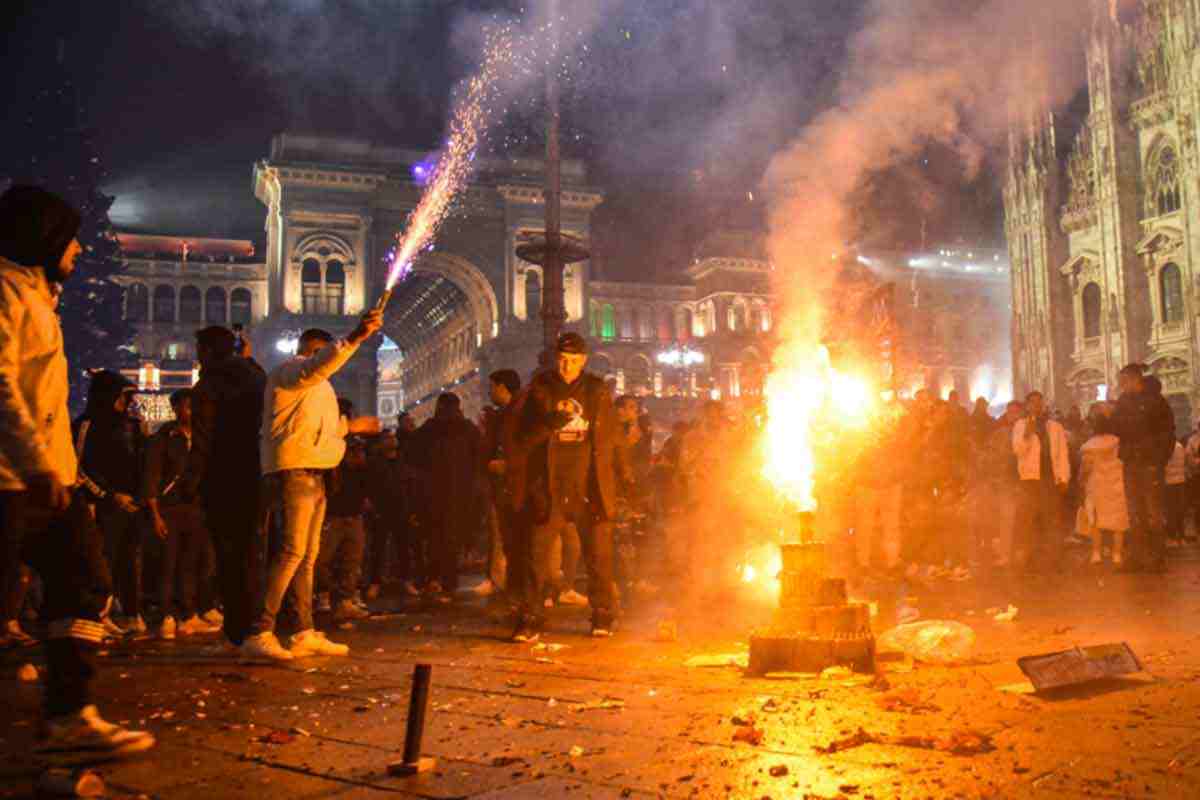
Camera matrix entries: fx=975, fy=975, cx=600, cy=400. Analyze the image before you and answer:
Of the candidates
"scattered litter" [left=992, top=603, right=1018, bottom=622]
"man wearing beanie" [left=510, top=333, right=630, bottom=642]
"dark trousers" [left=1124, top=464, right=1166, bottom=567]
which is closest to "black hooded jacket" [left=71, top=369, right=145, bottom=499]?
"man wearing beanie" [left=510, top=333, right=630, bottom=642]

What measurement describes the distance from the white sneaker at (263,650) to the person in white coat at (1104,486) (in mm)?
8773

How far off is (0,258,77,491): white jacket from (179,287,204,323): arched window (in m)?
58.9

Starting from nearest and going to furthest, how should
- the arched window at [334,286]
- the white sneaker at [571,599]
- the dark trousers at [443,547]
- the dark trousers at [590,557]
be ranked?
1. the dark trousers at [590,557]
2. the white sneaker at [571,599]
3. the dark trousers at [443,547]
4. the arched window at [334,286]

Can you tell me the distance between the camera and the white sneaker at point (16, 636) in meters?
6.82

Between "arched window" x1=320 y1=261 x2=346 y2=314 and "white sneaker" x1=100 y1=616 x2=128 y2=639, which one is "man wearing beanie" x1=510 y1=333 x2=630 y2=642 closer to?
"white sneaker" x1=100 y1=616 x2=128 y2=639

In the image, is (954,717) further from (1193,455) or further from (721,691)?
(1193,455)

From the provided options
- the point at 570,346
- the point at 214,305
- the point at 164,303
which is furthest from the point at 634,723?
the point at 164,303

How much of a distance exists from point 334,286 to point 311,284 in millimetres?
1117

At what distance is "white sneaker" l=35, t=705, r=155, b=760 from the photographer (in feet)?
11.3

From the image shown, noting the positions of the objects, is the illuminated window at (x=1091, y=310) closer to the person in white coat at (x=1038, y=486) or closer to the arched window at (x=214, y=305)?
the person in white coat at (x=1038, y=486)

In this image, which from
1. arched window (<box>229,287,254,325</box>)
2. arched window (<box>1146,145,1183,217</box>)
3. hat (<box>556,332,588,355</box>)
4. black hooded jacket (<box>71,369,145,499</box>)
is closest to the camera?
hat (<box>556,332,588,355</box>)

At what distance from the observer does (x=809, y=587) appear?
17.6 ft

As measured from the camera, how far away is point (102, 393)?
23.5 ft

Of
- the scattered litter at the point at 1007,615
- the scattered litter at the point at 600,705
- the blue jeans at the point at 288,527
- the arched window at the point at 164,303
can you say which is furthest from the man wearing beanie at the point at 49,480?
the arched window at the point at 164,303
